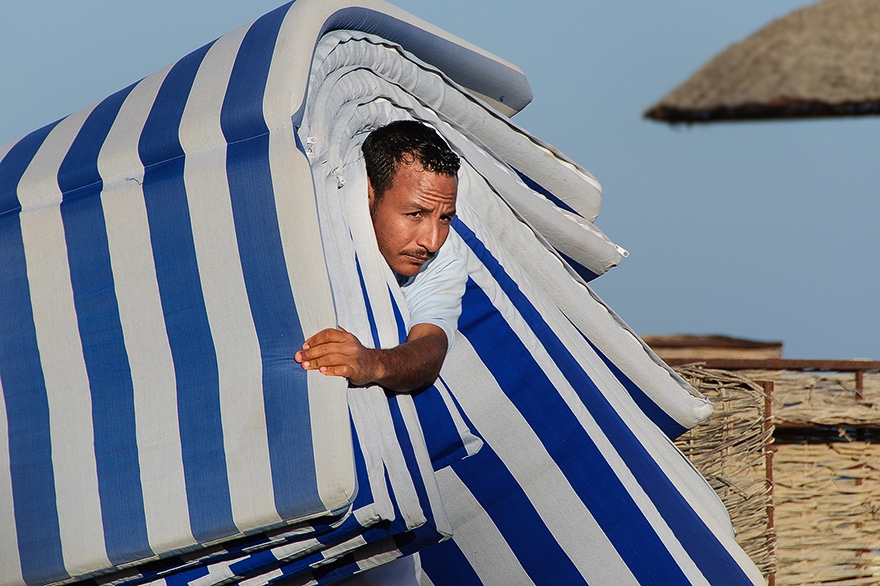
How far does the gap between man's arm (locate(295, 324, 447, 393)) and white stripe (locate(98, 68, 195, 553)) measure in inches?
14.5

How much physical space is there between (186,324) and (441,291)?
608 mm

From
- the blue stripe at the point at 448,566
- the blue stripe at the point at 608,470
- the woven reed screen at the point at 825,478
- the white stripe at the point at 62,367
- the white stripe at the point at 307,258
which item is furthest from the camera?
the woven reed screen at the point at 825,478

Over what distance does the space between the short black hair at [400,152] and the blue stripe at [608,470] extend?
0.40 meters

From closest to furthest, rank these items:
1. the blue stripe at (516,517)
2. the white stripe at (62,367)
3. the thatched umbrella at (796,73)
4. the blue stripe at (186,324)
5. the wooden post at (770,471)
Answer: the blue stripe at (186,324)
the white stripe at (62,367)
the blue stripe at (516,517)
the wooden post at (770,471)
the thatched umbrella at (796,73)

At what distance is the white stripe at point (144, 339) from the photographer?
1854mm

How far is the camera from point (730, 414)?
332 centimetres

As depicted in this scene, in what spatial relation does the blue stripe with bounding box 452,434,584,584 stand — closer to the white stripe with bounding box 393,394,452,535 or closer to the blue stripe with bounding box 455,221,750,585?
the blue stripe with bounding box 455,221,750,585

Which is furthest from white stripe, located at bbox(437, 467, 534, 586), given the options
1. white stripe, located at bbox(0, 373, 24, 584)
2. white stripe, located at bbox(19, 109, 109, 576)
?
white stripe, located at bbox(0, 373, 24, 584)

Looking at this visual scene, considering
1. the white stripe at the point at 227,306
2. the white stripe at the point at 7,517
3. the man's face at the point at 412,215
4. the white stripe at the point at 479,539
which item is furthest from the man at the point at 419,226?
the white stripe at the point at 7,517

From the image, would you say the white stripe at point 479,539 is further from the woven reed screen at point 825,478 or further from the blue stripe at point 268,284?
the woven reed screen at point 825,478

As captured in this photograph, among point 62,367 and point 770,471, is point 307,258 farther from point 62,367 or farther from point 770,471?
point 770,471

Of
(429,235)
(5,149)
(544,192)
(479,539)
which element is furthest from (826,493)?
(5,149)

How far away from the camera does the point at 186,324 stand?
1987 millimetres

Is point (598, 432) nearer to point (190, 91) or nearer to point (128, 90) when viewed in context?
point (190, 91)
